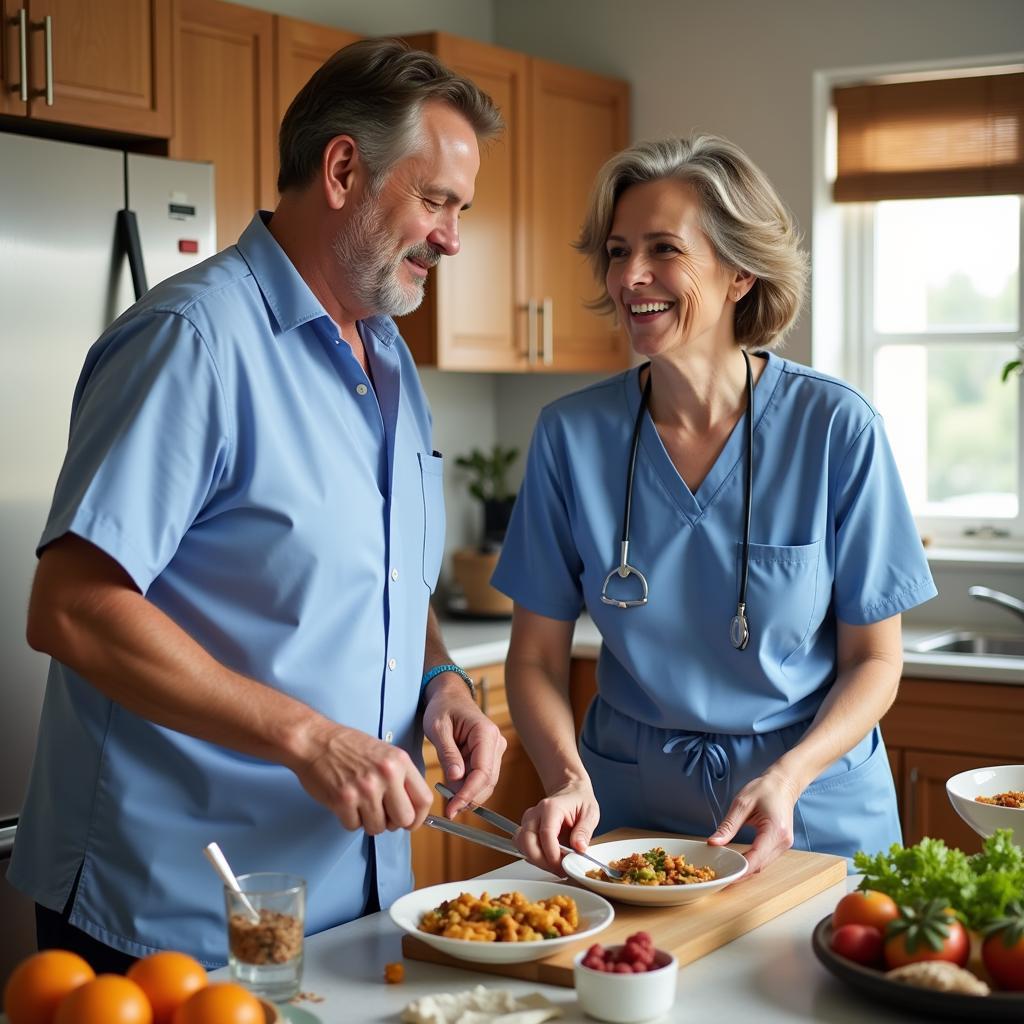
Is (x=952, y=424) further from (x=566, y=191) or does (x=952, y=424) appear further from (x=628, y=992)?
(x=628, y=992)

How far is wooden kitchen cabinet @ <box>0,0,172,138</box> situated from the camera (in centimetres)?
251

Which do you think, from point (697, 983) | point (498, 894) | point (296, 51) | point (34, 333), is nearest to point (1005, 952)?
point (697, 983)

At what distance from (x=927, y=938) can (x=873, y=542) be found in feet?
2.45

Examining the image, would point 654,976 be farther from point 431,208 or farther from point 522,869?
point 431,208

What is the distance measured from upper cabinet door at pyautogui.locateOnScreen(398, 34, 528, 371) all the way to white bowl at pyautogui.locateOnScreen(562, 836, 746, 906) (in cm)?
207

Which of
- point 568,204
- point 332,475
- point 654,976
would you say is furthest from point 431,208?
point 568,204

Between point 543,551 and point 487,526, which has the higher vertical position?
point 543,551

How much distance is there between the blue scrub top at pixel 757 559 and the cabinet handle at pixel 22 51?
50.8 inches

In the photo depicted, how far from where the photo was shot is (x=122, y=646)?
52.7 inches

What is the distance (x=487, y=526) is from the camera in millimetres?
4047

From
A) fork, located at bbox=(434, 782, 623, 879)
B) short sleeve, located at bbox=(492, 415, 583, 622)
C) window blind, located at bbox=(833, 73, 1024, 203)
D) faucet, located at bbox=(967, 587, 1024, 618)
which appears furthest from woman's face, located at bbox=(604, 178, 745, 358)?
window blind, located at bbox=(833, 73, 1024, 203)

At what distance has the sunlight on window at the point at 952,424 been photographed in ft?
12.7

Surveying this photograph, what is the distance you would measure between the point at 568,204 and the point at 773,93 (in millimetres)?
645

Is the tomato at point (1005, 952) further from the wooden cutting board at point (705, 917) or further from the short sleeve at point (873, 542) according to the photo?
the short sleeve at point (873, 542)
